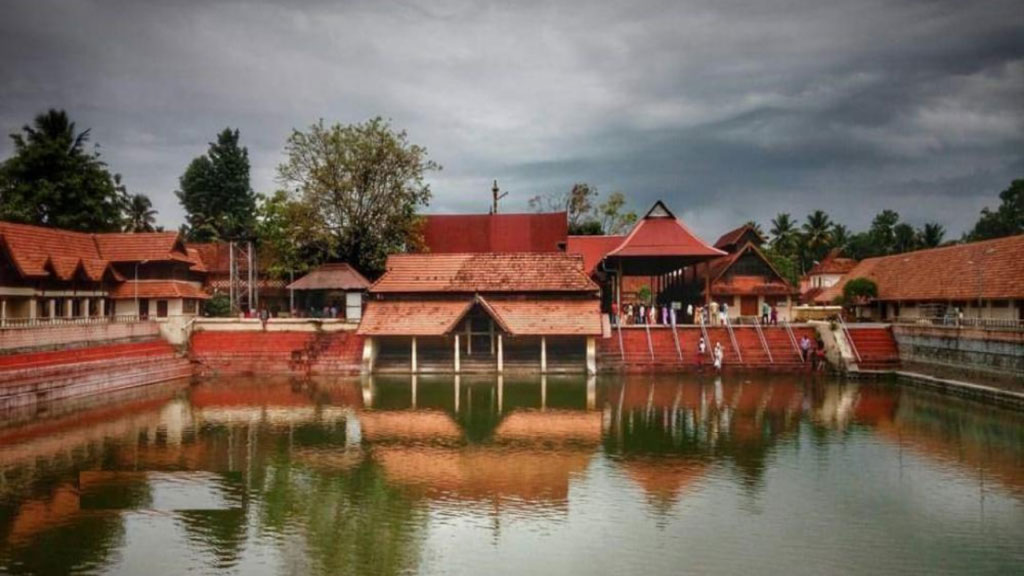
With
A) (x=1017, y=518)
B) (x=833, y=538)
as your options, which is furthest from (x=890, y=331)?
(x=833, y=538)

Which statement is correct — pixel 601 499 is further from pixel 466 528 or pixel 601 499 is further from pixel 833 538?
pixel 833 538

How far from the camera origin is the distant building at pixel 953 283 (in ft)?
87.5

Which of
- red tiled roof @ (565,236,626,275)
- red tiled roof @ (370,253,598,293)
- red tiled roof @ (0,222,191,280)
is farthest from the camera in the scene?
red tiled roof @ (565,236,626,275)

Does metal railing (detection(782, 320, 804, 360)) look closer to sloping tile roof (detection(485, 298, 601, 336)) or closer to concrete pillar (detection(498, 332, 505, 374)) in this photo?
sloping tile roof (detection(485, 298, 601, 336))

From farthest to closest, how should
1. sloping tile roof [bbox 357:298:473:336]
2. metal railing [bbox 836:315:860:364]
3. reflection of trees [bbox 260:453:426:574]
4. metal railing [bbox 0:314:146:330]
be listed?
sloping tile roof [bbox 357:298:473:336]
metal railing [bbox 836:315:860:364]
metal railing [bbox 0:314:146:330]
reflection of trees [bbox 260:453:426:574]

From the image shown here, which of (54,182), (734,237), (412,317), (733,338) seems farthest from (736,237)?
(54,182)

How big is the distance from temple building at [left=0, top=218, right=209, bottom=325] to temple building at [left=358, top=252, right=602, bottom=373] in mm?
10466

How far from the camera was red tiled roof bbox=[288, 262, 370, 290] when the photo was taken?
33.9 meters

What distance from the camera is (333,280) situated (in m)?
34.1

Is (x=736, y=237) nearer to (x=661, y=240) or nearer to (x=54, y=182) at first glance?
(x=661, y=240)

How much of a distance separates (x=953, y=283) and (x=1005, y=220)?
143 feet

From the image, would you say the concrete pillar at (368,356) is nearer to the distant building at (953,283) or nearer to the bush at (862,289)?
the bush at (862,289)

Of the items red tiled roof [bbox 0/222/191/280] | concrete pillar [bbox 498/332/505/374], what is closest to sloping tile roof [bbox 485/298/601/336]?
concrete pillar [bbox 498/332/505/374]

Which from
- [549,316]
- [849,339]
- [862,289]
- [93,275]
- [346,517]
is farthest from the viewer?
[862,289]
